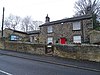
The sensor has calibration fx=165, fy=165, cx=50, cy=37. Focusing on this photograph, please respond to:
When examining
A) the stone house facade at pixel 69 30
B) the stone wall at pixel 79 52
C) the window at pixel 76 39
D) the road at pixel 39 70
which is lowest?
the road at pixel 39 70

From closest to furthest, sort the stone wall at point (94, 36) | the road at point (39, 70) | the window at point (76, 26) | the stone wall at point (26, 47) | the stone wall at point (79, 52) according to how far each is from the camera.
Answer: the road at point (39, 70) < the stone wall at point (79, 52) < the stone wall at point (26, 47) < the stone wall at point (94, 36) < the window at point (76, 26)

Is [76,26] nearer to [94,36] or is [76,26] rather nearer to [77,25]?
[77,25]

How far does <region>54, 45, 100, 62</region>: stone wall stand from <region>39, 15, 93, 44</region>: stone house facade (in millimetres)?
11369

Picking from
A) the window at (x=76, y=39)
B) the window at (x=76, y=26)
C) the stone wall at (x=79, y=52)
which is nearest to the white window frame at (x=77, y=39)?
the window at (x=76, y=39)

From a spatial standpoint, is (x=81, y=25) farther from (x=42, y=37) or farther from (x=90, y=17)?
(x=42, y=37)

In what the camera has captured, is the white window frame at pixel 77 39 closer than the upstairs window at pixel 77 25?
Yes

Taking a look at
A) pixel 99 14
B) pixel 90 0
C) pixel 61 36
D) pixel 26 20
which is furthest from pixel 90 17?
pixel 26 20

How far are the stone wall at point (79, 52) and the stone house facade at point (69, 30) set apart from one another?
11.4m

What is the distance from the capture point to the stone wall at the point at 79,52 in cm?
1585

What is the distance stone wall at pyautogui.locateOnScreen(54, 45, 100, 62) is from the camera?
1585 cm

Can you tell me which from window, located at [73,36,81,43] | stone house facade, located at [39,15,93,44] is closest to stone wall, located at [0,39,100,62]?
stone house facade, located at [39,15,93,44]

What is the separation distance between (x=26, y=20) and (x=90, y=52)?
79.6 meters

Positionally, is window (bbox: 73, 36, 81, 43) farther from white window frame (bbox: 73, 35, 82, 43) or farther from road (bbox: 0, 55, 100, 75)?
road (bbox: 0, 55, 100, 75)

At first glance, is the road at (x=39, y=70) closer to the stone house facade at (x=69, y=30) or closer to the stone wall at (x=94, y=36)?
the stone wall at (x=94, y=36)
